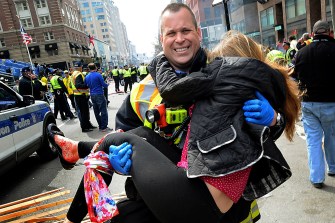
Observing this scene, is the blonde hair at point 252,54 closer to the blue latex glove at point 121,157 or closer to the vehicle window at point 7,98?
the blue latex glove at point 121,157

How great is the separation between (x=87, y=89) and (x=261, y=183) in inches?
315

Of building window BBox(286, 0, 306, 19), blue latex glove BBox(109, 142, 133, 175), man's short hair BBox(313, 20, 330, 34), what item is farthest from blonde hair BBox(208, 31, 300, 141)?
building window BBox(286, 0, 306, 19)

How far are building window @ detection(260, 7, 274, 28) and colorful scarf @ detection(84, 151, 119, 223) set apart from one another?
3575 cm

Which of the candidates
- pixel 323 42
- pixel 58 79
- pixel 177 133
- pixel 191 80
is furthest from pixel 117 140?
pixel 58 79

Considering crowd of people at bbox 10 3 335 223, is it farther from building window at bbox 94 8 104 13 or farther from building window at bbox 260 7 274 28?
building window at bbox 94 8 104 13

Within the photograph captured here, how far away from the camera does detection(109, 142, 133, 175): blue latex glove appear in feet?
4.75

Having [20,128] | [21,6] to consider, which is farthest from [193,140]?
[21,6]

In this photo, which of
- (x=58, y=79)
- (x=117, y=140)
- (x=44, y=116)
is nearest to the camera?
(x=117, y=140)

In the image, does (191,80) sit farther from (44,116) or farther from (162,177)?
(44,116)

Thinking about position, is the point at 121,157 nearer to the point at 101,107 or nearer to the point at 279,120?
the point at 279,120

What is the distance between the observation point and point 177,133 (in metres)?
1.62

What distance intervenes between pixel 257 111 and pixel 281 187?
289 cm

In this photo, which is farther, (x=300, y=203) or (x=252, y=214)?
(x=300, y=203)

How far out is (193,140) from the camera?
139 centimetres
